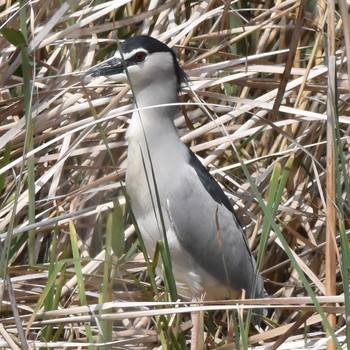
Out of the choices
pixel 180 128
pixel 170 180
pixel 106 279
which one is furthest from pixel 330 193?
pixel 180 128

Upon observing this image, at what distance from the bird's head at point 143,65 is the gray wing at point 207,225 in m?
0.23

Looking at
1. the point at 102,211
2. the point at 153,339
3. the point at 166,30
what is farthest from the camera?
the point at 166,30

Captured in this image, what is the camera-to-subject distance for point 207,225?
7.88ft

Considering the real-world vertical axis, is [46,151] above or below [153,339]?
above

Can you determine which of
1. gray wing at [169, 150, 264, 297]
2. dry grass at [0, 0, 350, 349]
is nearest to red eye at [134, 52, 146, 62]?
dry grass at [0, 0, 350, 349]

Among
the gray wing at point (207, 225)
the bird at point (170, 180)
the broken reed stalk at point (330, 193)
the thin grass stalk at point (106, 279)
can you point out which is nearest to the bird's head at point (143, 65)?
the bird at point (170, 180)

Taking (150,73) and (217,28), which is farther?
(217,28)

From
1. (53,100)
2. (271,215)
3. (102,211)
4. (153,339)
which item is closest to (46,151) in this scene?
(53,100)

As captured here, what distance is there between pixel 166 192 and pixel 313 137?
0.50m

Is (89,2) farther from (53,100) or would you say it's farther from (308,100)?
(308,100)

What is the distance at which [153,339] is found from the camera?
2037mm

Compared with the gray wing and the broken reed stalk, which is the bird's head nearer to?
the gray wing

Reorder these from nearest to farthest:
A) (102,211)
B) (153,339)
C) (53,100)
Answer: (153,339) < (102,211) < (53,100)

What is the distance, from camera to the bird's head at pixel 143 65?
7.18 feet
